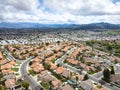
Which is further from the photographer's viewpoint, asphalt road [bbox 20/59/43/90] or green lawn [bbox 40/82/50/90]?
green lawn [bbox 40/82/50/90]

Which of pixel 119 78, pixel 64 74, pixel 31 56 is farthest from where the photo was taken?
pixel 31 56

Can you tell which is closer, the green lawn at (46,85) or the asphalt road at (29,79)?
the asphalt road at (29,79)

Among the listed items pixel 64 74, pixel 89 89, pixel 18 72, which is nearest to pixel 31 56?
pixel 18 72

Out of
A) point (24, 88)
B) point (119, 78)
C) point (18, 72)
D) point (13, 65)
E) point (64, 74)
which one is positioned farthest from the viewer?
point (13, 65)

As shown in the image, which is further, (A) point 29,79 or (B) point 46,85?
(A) point 29,79

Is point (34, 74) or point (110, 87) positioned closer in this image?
point (110, 87)

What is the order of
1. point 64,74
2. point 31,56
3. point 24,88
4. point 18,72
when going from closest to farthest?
point 24,88
point 64,74
point 18,72
point 31,56

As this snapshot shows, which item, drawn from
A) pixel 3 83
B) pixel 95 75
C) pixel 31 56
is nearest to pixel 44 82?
pixel 3 83

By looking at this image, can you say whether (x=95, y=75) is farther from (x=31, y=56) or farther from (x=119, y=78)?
(x=31, y=56)

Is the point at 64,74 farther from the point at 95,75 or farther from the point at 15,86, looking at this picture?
the point at 15,86
